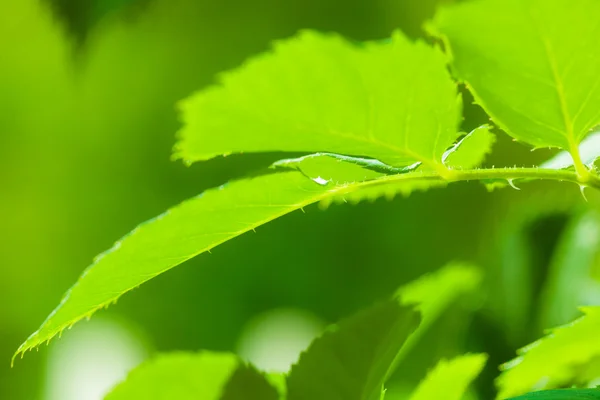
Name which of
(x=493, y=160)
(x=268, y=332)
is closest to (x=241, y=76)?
(x=268, y=332)

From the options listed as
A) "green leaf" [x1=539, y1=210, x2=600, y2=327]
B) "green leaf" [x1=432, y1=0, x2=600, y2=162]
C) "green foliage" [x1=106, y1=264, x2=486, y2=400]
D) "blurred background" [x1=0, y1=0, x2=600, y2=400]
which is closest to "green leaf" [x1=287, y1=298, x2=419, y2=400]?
"green foliage" [x1=106, y1=264, x2=486, y2=400]

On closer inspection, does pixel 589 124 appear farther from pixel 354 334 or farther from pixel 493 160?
pixel 493 160

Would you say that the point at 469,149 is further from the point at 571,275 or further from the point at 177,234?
the point at 571,275

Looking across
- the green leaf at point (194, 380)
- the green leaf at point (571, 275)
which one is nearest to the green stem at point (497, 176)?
the green leaf at point (194, 380)

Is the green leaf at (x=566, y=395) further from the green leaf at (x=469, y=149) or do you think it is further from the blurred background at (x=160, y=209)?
the blurred background at (x=160, y=209)

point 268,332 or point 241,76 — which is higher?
point 241,76

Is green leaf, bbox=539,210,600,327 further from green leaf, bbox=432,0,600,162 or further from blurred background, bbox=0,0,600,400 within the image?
blurred background, bbox=0,0,600,400

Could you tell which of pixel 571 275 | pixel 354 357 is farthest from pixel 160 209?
pixel 354 357
